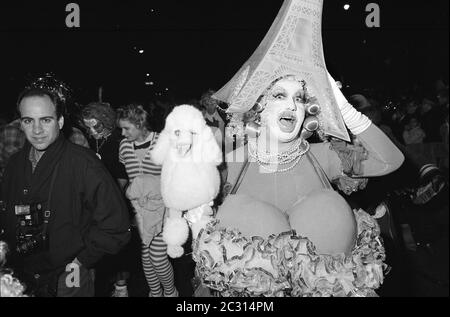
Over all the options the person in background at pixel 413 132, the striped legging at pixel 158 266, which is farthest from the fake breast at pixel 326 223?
the person in background at pixel 413 132

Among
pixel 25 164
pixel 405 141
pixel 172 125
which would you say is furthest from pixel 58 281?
pixel 405 141

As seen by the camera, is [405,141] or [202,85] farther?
[202,85]

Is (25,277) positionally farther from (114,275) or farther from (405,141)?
(405,141)

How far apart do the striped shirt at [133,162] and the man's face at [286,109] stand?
1041 millimetres

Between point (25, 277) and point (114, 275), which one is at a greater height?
point (25, 277)

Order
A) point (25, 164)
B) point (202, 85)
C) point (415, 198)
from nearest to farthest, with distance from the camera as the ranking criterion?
point (25, 164)
point (415, 198)
point (202, 85)

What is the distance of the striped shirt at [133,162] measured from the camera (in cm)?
232

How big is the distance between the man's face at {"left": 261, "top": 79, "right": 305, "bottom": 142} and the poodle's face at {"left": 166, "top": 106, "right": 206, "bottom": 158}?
234mm

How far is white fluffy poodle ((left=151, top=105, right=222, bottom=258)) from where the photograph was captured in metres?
1.37

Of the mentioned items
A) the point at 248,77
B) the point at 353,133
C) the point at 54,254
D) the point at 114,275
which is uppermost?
the point at 248,77

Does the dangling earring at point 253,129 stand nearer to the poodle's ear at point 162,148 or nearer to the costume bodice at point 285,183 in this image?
the costume bodice at point 285,183

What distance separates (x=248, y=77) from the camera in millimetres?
1413

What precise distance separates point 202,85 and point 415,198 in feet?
13.8

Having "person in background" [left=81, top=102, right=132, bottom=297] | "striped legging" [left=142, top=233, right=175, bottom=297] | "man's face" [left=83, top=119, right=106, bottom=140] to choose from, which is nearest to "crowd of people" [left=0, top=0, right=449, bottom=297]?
"striped legging" [left=142, top=233, right=175, bottom=297]
